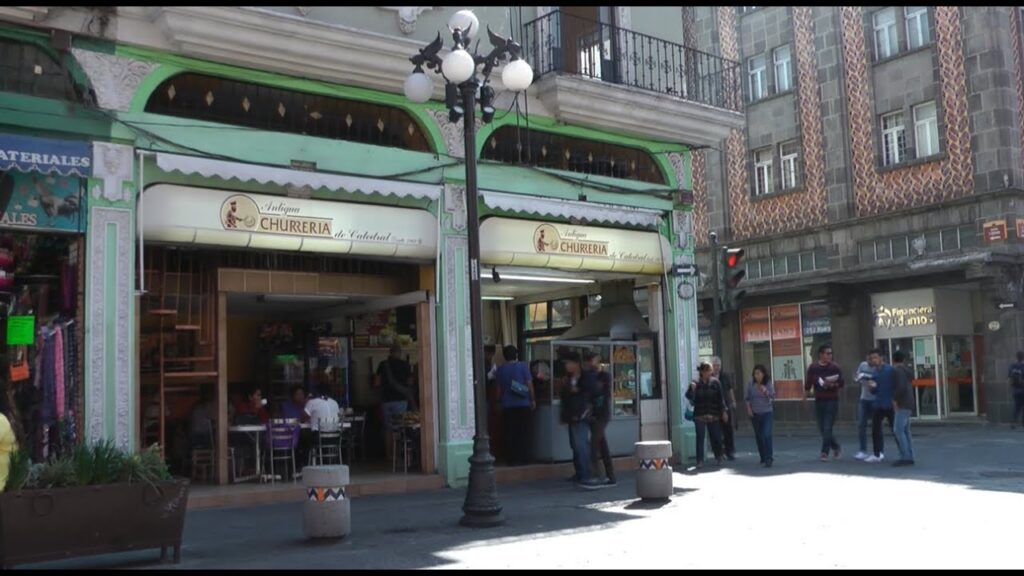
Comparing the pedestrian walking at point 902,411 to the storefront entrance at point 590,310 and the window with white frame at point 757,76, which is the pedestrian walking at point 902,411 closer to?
the storefront entrance at point 590,310

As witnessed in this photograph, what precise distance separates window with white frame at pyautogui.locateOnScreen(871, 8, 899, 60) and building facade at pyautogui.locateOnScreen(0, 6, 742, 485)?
1262 cm

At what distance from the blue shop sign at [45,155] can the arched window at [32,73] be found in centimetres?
64

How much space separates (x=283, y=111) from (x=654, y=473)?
21.3 ft

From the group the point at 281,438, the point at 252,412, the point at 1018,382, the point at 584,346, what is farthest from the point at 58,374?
the point at 1018,382

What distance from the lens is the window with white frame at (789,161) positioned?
30.2 m

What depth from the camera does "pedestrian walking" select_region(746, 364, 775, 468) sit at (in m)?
15.8

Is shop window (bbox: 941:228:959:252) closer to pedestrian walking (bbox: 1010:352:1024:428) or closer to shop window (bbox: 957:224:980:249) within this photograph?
shop window (bbox: 957:224:980:249)

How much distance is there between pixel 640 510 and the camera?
449 inches

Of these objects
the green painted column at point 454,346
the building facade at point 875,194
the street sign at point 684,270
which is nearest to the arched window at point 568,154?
the green painted column at point 454,346

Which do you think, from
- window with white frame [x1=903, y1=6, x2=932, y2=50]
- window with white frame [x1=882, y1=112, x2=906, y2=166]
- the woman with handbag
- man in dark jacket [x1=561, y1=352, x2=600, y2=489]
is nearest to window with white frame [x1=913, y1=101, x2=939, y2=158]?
window with white frame [x1=882, y1=112, x2=906, y2=166]

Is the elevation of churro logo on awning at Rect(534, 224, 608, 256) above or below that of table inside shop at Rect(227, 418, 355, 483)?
above

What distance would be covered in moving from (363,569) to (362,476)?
590 centimetres

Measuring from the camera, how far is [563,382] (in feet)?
48.6

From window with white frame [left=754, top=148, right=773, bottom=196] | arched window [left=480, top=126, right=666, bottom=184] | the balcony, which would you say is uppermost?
window with white frame [left=754, top=148, right=773, bottom=196]
